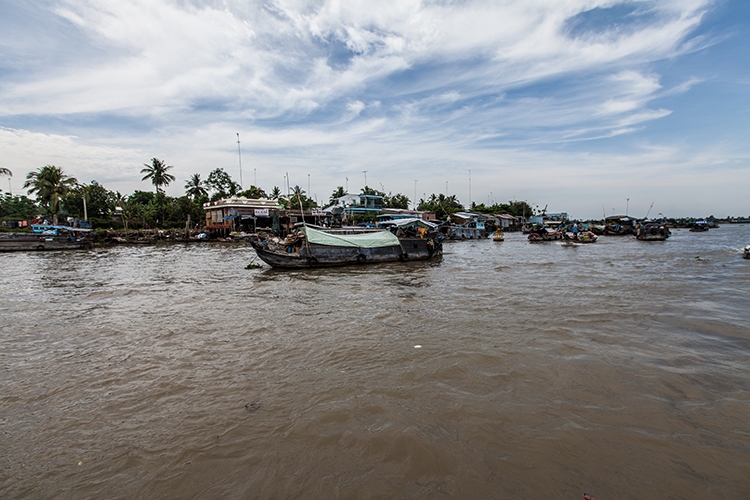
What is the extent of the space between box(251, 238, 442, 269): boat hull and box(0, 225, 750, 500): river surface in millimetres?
7226

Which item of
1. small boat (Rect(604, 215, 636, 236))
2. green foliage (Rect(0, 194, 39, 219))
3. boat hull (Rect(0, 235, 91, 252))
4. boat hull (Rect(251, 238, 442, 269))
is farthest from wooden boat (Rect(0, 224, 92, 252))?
small boat (Rect(604, 215, 636, 236))

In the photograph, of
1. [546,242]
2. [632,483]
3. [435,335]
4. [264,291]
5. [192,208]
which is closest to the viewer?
[632,483]

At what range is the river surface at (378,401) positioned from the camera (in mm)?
2846

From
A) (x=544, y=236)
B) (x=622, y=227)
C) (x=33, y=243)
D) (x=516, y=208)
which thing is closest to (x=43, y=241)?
(x=33, y=243)

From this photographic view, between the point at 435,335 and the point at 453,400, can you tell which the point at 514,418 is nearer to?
the point at 453,400

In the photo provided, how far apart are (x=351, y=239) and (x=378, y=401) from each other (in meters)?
13.7

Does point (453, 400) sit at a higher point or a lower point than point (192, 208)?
lower

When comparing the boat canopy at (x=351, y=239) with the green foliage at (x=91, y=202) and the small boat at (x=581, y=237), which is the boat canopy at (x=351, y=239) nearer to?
the small boat at (x=581, y=237)

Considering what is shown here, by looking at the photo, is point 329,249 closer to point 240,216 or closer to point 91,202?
point 240,216

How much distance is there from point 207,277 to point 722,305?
54.0 ft

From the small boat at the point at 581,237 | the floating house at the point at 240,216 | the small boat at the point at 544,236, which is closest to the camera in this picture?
the small boat at the point at 581,237

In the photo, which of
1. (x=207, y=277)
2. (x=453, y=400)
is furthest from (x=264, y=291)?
(x=453, y=400)

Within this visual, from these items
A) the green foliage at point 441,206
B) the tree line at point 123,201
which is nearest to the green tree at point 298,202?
the tree line at point 123,201

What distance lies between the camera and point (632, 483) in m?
2.75
